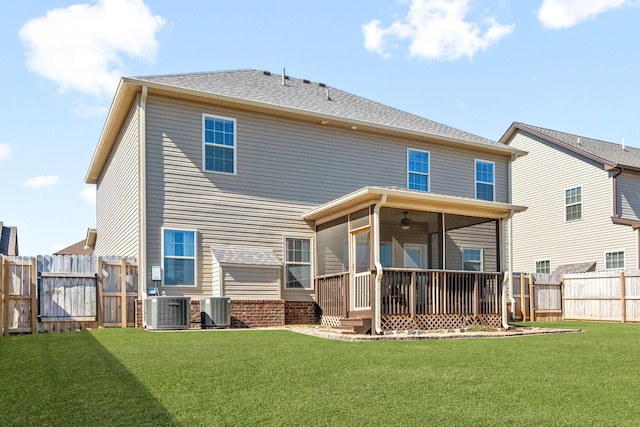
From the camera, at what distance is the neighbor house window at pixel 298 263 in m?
14.4

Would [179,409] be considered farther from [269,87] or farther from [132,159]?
[269,87]

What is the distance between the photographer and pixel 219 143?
45.5 ft

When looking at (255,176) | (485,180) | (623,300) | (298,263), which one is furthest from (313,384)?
(623,300)

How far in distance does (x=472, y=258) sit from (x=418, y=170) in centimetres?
324

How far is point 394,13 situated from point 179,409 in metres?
9.84

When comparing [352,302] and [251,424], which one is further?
[352,302]

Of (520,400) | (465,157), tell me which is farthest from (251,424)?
(465,157)

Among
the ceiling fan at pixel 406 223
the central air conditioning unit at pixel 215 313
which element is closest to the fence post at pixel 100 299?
the central air conditioning unit at pixel 215 313

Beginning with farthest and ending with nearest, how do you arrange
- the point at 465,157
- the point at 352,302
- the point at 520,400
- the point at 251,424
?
1. the point at 465,157
2. the point at 352,302
3. the point at 520,400
4. the point at 251,424

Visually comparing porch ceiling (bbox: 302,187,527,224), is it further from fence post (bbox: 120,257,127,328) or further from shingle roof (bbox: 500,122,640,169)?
shingle roof (bbox: 500,122,640,169)

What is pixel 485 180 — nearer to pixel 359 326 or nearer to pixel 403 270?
pixel 403 270

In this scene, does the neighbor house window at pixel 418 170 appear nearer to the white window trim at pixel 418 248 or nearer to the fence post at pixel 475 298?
the white window trim at pixel 418 248

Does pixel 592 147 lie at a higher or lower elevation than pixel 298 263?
higher

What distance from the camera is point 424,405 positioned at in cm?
468
